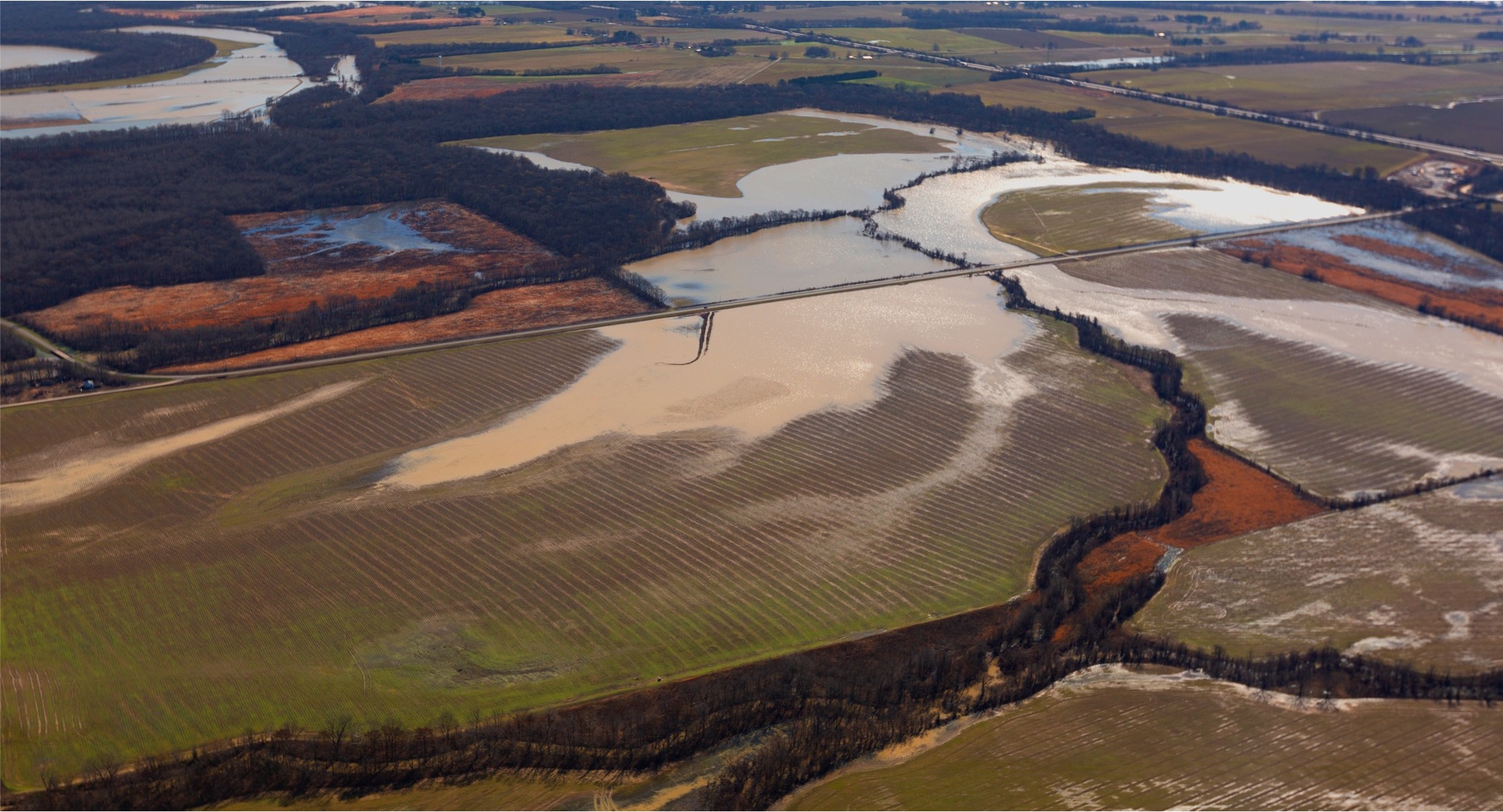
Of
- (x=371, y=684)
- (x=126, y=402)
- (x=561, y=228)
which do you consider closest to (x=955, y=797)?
(x=371, y=684)

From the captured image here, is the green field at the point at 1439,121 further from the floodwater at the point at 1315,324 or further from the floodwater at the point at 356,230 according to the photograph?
the floodwater at the point at 356,230

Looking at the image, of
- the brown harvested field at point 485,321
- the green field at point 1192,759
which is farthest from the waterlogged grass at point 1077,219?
the green field at point 1192,759

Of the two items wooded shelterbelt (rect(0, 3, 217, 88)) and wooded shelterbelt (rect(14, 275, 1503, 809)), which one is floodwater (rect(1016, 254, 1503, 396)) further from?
wooded shelterbelt (rect(0, 3, 217, 88))

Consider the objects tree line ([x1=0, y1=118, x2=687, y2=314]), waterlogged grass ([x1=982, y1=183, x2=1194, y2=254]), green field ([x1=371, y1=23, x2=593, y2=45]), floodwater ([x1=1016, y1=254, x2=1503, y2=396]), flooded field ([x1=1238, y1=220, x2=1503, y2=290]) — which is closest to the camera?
floodwater ([x1=1016, y1=254, x2=1503, y2=396])

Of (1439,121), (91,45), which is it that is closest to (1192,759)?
(1439,121)

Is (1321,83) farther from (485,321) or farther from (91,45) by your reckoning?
(91,45)

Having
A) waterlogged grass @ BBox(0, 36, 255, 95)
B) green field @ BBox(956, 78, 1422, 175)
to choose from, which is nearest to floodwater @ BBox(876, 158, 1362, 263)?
green field @ BBox(956, 78, 1422, 175)

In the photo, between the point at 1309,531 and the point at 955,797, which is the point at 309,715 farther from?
the point at 1309,531

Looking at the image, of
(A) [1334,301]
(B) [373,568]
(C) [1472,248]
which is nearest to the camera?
(B) [373,568]
